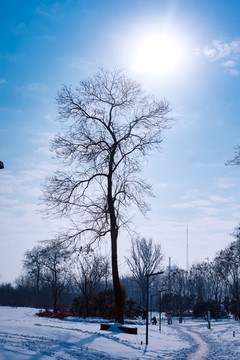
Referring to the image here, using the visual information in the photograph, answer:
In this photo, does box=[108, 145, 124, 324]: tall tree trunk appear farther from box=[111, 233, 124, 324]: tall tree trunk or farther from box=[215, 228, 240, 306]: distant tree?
box=[215, 228, 240, 306]: distant tree

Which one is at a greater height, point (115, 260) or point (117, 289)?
point (115, 260)

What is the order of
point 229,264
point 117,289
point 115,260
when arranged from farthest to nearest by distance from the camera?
point 229,264 → point 115,260 → point 117,289

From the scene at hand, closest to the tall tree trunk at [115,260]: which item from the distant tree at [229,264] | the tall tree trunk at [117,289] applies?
the tall tree trunk at [117,289]

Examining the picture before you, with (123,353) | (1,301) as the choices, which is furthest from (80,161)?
(1,301)

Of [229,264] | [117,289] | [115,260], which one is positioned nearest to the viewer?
[117,289]

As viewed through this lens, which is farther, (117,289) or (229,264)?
(229,264)

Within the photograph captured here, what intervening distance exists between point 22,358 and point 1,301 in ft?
191

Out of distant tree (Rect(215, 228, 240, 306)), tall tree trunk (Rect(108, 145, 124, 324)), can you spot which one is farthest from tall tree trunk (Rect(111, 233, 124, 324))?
distant tree (Rect(215, 228, 240, 306))

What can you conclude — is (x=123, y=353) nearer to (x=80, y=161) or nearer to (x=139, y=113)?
(x=80, y=161)

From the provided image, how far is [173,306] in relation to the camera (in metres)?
54.5

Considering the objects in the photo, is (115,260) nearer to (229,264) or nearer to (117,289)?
(117,289)

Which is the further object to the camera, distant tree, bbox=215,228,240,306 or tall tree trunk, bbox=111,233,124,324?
distant tree, bbox=215,228,240,306

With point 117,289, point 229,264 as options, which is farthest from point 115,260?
point 229,264

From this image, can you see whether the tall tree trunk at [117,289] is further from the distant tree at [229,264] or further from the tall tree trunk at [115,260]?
the distant tree at [229,264]
